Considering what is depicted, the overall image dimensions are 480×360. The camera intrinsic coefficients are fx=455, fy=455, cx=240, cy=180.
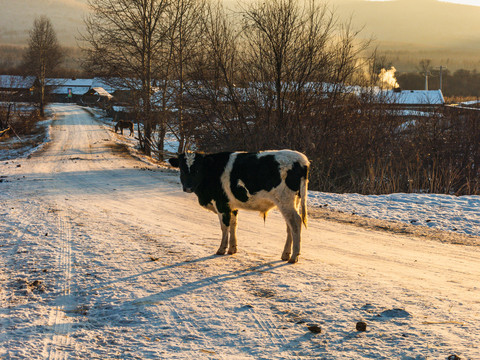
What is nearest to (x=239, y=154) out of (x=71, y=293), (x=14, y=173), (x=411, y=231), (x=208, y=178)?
(x=208, y=178)

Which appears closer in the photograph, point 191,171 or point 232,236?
point 191,171

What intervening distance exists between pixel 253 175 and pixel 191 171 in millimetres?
1049

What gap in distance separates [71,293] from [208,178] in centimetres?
288

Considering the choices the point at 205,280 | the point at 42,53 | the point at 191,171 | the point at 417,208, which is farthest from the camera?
the point at 42,53

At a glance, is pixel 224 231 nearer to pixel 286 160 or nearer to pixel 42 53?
pixel 286 160

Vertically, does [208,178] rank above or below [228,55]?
below

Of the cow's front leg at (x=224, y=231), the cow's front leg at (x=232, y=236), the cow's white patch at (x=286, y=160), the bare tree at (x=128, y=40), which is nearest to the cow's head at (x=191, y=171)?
the cow's front leg at (x=224, y=231)

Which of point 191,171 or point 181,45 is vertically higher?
point 181,45

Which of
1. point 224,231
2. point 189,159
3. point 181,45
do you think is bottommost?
point 224,231

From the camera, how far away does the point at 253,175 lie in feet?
23.5

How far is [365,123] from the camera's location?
67.7ft

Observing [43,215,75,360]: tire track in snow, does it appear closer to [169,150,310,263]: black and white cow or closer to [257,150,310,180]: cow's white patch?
[169,150,310,263]: black and white cow

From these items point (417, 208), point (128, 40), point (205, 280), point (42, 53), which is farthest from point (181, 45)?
point (42, 53)

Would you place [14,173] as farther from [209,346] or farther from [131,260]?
[209,346]
